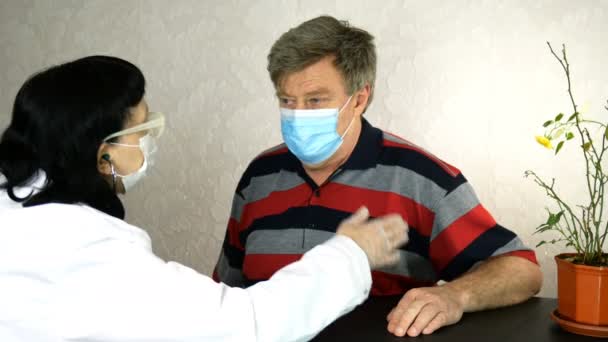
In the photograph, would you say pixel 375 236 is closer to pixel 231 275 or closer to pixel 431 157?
pixel 431 157

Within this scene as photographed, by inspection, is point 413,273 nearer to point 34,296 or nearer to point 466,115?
point 466,115

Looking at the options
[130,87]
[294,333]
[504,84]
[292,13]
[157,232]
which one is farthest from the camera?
[157,232]

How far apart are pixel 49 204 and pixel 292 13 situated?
5.50 feet

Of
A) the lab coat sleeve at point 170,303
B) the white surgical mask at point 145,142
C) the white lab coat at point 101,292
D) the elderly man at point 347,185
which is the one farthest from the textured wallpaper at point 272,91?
the white lab coat at point 101,292

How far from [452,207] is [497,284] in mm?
279

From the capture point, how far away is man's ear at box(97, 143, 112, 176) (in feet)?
4.21

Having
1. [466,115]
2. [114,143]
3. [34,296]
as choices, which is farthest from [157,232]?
[34,296]

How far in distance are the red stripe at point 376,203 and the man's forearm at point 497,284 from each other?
0.68 ft

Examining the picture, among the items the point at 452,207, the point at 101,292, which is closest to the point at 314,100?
the point at 452,207

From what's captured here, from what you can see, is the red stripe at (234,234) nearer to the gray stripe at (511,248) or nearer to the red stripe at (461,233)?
the red stripe at (461,233)

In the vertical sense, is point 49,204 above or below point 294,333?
above

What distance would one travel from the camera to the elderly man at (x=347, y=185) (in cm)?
177

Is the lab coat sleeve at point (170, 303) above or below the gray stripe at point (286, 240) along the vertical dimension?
above

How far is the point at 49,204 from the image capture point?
113cm
